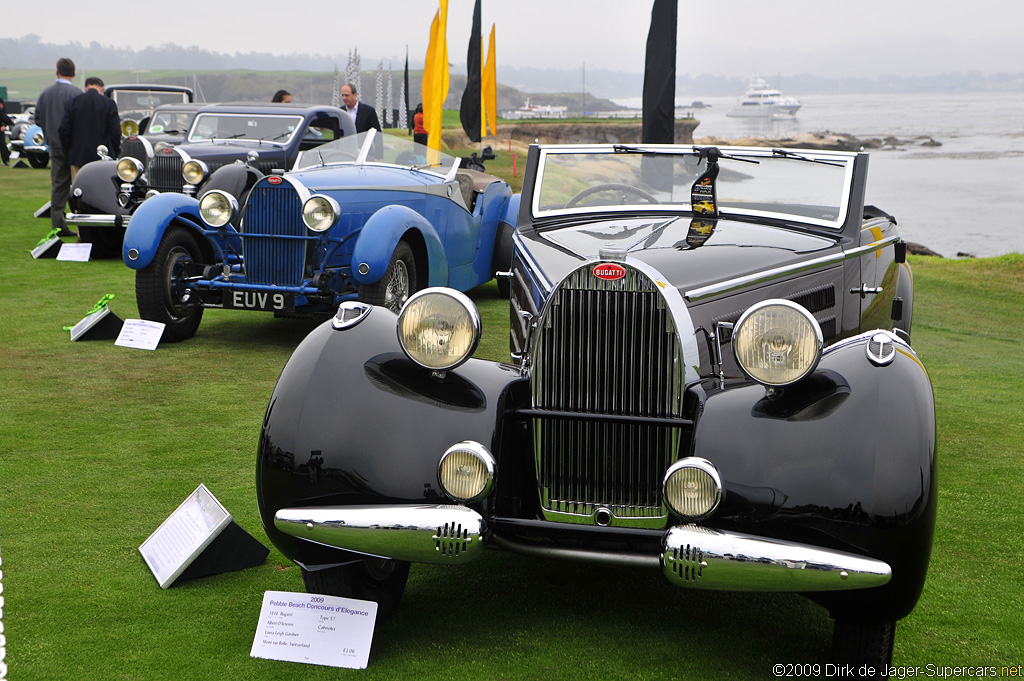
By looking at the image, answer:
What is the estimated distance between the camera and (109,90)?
1423 cm

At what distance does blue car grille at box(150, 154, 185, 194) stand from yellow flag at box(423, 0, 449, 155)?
2813 mm

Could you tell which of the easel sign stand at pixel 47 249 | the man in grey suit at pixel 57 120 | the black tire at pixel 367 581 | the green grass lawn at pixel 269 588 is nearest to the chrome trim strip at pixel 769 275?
the green grass lawn at pixel 269 588

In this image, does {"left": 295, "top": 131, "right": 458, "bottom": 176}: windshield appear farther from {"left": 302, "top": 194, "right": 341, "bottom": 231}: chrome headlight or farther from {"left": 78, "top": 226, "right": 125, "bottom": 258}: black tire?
{"left": 78, "top": 226, "right": 125, "bottom": 258}: black tire

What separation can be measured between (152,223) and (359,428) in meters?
4.64

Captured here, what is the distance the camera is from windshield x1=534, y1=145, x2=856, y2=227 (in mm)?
4230

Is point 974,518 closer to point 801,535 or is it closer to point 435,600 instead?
point 801,535

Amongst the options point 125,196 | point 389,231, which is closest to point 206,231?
point 389,231

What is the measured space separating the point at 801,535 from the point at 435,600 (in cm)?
128

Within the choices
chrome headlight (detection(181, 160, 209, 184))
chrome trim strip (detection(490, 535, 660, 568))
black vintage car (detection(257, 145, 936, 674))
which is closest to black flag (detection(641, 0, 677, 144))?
chrome headlight (detection(181, 160, 209, 184))

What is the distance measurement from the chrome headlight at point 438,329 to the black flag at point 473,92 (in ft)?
53.9

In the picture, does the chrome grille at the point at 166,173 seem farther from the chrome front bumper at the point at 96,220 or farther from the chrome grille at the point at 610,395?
the chrome grille at the point at 610,395

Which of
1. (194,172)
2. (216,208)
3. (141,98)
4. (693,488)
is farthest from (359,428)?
(141,98)

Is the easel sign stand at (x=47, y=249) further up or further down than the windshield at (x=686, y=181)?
further down

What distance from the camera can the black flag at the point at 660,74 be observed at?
34.3 feet
